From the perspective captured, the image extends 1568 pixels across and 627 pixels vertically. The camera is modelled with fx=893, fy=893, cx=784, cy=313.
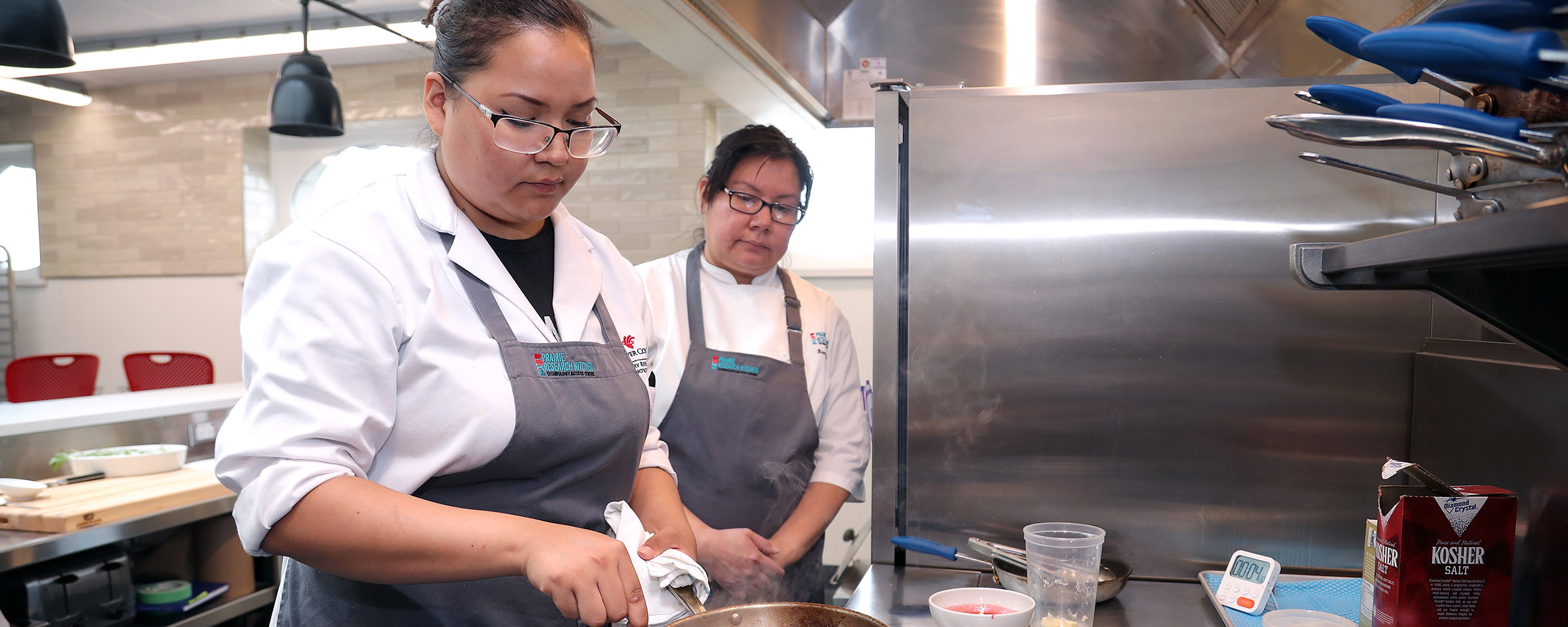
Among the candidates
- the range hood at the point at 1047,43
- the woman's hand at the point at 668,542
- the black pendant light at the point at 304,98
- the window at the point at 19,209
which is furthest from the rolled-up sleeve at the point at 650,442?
the window at the point at 19,209

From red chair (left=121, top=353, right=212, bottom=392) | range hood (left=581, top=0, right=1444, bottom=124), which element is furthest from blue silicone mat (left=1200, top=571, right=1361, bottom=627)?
red chair (left=121, top=353, right=212, bottom=392)

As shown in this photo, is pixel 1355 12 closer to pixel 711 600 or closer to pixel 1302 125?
pixel 1302 125

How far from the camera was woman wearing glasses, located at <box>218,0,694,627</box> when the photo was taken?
854 millimetres

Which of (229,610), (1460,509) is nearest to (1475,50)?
(1460,509)

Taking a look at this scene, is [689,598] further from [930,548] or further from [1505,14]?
[1505,14]

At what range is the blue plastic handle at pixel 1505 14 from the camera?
1.73 feet

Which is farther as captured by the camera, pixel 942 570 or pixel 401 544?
pixel 942 570

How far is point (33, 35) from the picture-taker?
2.32 m

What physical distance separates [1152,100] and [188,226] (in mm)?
5908

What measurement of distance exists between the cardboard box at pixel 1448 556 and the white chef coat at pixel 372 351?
0.88m

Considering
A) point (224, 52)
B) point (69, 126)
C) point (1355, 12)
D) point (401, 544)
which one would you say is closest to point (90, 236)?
point (69, 126)

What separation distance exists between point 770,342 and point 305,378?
1.13 meters

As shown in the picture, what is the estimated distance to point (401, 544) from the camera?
0.85m

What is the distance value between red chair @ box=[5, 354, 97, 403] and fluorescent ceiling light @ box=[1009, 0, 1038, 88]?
441 cm
